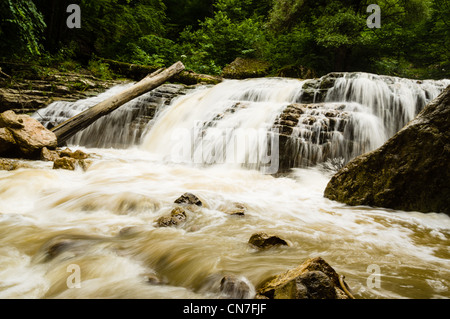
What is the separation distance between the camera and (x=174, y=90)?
31.1 feet

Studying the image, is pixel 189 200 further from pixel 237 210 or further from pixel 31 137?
pixel 31 137

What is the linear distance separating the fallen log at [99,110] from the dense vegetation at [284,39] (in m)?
4.89

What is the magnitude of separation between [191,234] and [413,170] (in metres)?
2.87

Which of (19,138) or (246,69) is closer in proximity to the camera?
(19,138)

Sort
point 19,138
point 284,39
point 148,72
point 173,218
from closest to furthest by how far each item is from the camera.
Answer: point 173,218
point 19,138
point 148,72
point 284,39

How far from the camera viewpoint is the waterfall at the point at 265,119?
5.42 metres

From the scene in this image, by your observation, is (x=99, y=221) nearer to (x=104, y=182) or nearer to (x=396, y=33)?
(x=104, y=182)

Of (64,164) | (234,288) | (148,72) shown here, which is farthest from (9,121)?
(148,72)

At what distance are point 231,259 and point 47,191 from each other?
3.04 meters

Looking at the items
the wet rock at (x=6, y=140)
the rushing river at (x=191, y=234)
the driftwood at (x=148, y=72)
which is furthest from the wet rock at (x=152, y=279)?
the driftwood at (x=148, y=72)

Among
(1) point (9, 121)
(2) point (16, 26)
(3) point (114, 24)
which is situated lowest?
(1) point (9, 121)

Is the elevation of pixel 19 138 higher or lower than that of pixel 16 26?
lower

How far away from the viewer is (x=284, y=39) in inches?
500
